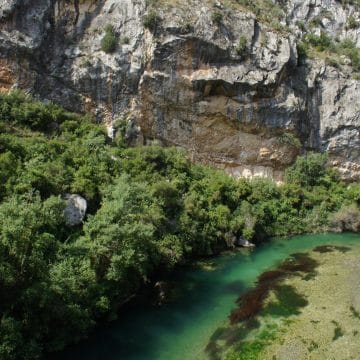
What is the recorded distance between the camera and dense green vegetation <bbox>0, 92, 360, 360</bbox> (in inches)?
566

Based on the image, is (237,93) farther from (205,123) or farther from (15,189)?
(15,189)

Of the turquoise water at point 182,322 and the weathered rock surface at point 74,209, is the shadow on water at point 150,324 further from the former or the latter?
the weathered rock surface at point 74,209

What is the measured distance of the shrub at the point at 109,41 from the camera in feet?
121

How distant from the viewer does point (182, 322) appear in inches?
707

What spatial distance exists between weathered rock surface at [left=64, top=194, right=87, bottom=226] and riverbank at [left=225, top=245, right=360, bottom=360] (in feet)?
32.8

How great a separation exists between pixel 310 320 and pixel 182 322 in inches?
224

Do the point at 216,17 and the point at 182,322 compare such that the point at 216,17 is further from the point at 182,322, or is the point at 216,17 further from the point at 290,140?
the point at 182,322

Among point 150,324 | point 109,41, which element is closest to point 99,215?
point 150,324

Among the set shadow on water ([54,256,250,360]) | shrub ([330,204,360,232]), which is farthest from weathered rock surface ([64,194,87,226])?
shrub ([330,204,360,232])

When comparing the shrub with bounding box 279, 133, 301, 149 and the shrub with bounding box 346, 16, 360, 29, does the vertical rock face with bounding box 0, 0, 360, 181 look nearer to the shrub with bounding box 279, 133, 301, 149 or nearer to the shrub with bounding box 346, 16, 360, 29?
the shrub with bounding box 279, 133, 301, 149

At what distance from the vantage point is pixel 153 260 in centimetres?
2127

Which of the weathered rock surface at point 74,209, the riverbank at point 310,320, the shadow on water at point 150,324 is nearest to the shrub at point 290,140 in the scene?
the riverbank at point 310,320

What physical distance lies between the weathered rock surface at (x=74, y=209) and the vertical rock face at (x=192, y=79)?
16429mm

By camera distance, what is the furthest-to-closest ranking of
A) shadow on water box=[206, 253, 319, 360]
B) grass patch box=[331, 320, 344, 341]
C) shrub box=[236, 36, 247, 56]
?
shrub box=[236, 36, 247, 56] → shadow on water box=[206, 253, 319, 360] → grass patch box=[331, 320, 344, 341]
